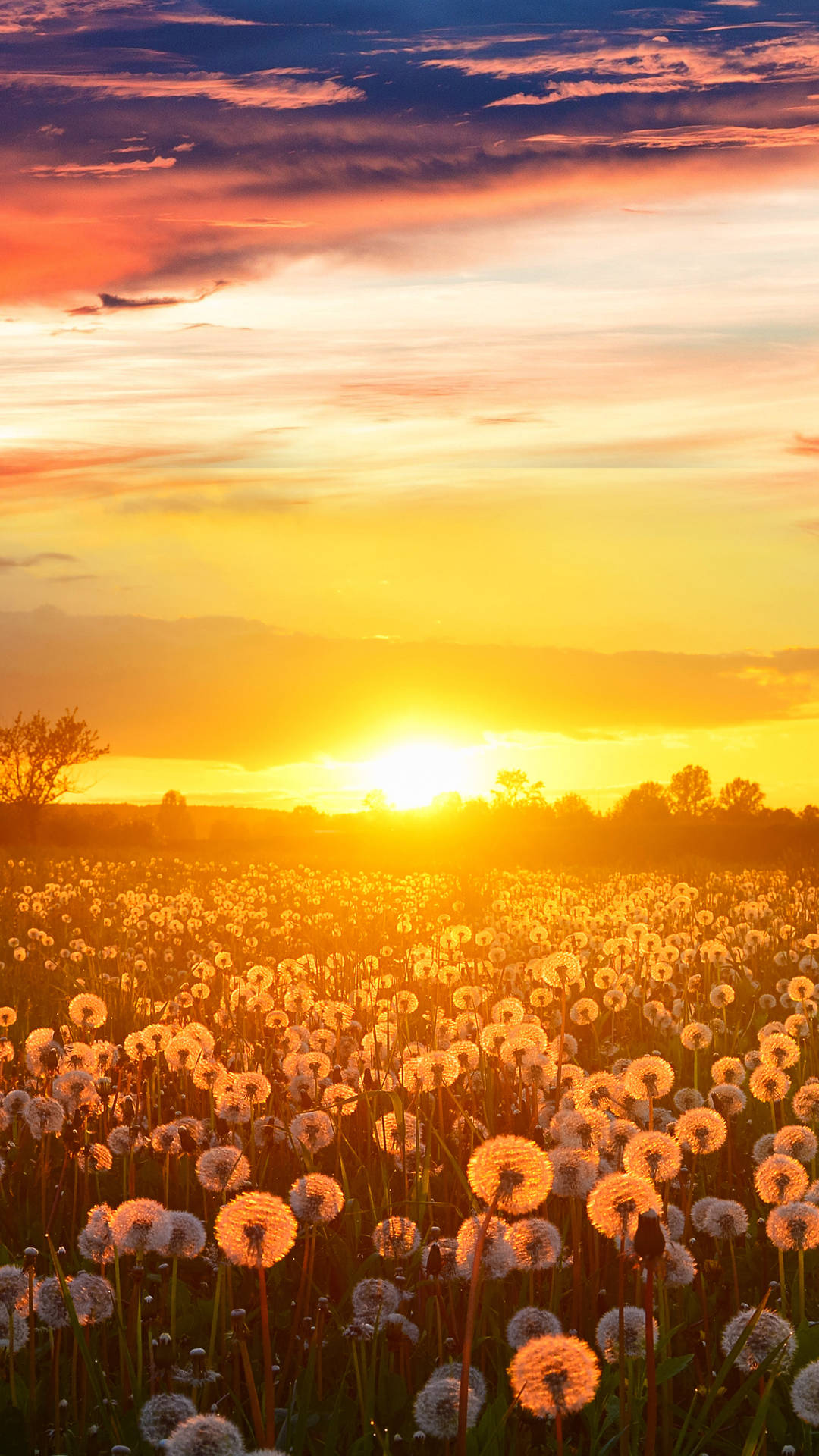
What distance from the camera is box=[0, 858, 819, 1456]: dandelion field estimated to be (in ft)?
8.71

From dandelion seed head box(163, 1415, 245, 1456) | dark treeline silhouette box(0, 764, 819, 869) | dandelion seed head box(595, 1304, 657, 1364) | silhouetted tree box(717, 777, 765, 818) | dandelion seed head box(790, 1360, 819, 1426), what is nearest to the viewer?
dandelion seed head box(163, 1415, 245, 1456)

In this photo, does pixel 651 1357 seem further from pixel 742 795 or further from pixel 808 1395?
pixel 742 795

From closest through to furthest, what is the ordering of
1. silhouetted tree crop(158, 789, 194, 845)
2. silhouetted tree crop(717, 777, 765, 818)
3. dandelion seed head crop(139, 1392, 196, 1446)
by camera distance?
dandelion seed head crop(139, 1392, 196, 1446) < silhouetted tree crop(158, 789, 194, 845) < silhouetted tree crop(717, 777, 765, 818)

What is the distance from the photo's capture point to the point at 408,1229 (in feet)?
11.9

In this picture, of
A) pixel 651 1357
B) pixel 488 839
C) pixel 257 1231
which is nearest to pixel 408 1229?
pixel 257 1231

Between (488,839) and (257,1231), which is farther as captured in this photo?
(488,839)

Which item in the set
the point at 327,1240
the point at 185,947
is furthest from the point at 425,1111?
the point at 185,947

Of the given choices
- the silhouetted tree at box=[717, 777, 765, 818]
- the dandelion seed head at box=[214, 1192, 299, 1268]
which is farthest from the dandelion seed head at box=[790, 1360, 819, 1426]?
the silhouetted tree at box=[717, 777, 765, 818]

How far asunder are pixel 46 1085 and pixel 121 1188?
706mm

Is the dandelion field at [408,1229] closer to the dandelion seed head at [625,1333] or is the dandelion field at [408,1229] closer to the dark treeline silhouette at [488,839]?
the dandelion seed head at [625,1333]

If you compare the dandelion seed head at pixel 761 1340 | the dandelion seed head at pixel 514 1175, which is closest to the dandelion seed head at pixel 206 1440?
the dandelion seed head at pixel 514 1175

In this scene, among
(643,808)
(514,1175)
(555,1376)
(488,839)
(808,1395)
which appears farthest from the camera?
(643,808)

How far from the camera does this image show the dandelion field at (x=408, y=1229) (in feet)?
8.71

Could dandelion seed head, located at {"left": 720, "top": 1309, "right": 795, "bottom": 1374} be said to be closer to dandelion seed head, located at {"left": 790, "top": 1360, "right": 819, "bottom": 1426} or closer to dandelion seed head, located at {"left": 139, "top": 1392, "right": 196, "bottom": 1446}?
dandelion seed head, located at {"left": 790, "top": 1360, "right": 819, "bottom": 1426}
